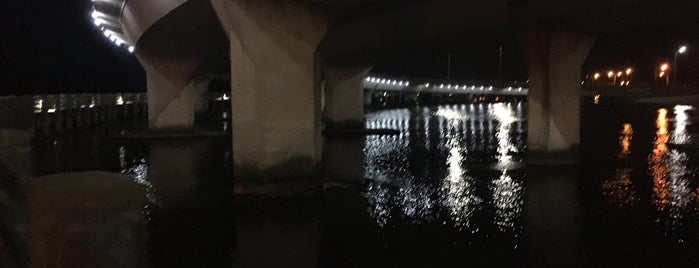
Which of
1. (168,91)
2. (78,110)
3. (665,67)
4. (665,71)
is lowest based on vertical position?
(78,110)

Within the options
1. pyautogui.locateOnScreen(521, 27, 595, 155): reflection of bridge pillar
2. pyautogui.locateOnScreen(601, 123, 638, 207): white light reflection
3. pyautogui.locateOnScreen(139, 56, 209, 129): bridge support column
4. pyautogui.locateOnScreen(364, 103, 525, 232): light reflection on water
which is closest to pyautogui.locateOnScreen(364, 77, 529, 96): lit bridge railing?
pyautogui.locateOnScreen(139, 56, 209, 129): bridge support column

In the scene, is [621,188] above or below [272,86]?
below

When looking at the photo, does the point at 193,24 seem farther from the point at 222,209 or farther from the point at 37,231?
the point at 37,231

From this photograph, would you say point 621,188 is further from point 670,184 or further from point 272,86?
point 272,86

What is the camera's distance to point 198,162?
26.0 meters

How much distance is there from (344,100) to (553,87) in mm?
18061

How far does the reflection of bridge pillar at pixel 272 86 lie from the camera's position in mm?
18094

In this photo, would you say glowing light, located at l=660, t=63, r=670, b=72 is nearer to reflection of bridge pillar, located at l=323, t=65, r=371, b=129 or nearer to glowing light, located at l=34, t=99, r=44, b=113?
reflection of bridge pillar, located at l=323, t=65, r=371, b=129

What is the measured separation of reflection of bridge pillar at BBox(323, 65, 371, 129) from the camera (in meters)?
40.4

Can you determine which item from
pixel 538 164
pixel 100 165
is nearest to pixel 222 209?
pixel 100 165

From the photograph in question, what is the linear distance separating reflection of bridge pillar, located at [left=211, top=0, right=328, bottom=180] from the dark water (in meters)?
1.09

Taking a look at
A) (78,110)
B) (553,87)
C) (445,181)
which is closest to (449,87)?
(78,110)

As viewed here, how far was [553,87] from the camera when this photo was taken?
24531 mm

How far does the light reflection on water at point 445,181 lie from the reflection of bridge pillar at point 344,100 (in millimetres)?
4655
